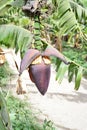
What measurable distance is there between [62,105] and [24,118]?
0.84 metres

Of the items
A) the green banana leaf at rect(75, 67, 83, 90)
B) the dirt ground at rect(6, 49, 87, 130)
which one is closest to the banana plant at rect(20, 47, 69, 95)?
the green banana leaf at rect(75, 67, 83, 90)

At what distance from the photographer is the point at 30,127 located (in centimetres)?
299

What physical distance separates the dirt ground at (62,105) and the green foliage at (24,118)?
13cm

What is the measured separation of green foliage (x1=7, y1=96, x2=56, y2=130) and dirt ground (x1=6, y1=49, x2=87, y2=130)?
13 centimetres

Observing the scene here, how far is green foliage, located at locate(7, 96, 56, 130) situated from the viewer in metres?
2.96

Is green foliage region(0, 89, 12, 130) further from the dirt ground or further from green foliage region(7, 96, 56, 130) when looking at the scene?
the dirt ground

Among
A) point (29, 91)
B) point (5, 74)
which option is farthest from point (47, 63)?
point (5, 74)

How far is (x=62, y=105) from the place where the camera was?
3.90 meters

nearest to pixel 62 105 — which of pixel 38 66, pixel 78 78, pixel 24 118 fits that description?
pixel 24 118

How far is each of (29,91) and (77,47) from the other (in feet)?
8.74

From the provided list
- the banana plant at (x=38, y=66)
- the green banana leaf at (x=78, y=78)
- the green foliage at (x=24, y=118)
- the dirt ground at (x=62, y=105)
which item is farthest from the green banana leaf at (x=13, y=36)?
the dirt ground at (x=62, y=105)

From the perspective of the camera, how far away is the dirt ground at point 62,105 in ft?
11.2

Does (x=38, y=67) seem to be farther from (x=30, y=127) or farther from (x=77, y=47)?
(x=77, y=47)

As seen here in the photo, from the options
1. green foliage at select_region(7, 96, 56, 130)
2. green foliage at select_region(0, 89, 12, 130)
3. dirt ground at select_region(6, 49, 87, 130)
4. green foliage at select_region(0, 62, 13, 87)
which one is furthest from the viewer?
green foliage at select_region(0, 62, 13, 87)
